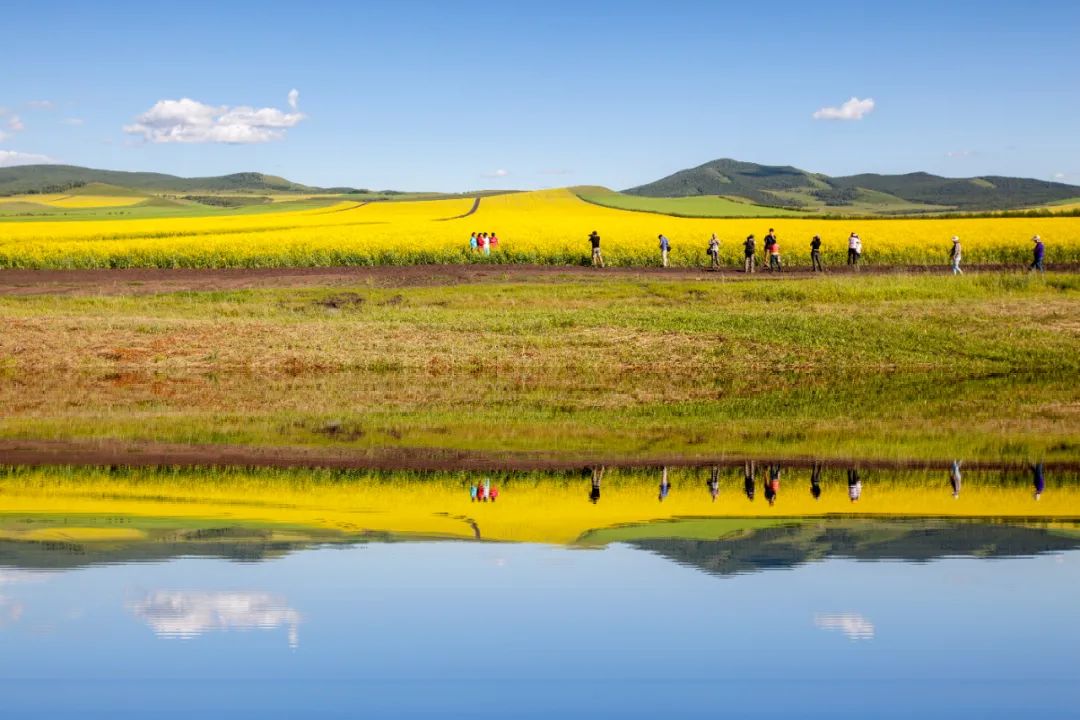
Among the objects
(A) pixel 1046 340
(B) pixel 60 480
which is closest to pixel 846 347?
(A) pixel 1046 340

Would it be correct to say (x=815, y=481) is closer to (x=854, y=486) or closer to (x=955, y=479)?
(x=854, y=486)

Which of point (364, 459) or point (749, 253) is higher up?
point (749, 253)

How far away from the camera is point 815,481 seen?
16.4 meters

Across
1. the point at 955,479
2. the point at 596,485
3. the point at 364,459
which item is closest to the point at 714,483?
the point at 596,485

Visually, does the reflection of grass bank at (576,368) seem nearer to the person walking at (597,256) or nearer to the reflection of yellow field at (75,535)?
the person walking at (597,256)

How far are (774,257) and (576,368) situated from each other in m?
26.3

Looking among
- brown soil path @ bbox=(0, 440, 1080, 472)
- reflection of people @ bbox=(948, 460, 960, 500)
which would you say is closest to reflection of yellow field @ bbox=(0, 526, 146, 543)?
brown soil path @ bbox=(0, 440, 1080, 472)

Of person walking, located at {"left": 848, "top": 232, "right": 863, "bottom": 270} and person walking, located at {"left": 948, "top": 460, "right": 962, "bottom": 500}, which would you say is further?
person walking, located at {"left": 848, "top": 232, "right": 863, "bottom": 270}

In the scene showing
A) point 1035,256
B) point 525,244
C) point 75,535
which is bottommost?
point 75,535

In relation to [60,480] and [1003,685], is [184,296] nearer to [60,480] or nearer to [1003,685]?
[60,480]

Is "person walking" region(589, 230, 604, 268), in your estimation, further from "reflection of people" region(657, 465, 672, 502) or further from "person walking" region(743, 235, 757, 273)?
"reflection of people" region(657, 465, 672, 502)

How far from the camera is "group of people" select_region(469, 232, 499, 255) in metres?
59.4

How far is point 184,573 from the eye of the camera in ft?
36.0

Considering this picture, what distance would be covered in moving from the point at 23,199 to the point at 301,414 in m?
151
